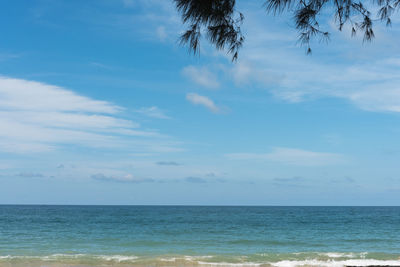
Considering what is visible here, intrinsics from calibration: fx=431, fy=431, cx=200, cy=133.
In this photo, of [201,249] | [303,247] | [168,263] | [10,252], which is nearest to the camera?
[168,263]

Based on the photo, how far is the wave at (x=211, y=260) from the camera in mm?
17453

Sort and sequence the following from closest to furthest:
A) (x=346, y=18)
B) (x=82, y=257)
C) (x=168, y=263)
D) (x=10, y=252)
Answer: (x=346, y=18) → (x=168, y=263) → (x=82, y=257) → (x=10, y=252)

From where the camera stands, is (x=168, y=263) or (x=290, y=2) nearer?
(x=290, y=2)

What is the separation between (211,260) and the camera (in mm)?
18547

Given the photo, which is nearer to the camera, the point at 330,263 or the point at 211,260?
the point at 330,263

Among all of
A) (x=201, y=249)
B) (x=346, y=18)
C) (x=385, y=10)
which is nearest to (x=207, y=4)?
(x=346, y=18)

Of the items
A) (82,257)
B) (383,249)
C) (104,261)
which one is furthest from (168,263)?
(383,249)

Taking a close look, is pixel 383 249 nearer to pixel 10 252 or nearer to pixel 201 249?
pixel 201 249

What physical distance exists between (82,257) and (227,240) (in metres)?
11.0

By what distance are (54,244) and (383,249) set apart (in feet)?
61.8

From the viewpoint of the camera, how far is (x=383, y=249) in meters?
24.1

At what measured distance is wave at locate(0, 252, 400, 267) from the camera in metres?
17.5

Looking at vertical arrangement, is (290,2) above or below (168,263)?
above

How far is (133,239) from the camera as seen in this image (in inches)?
1115
